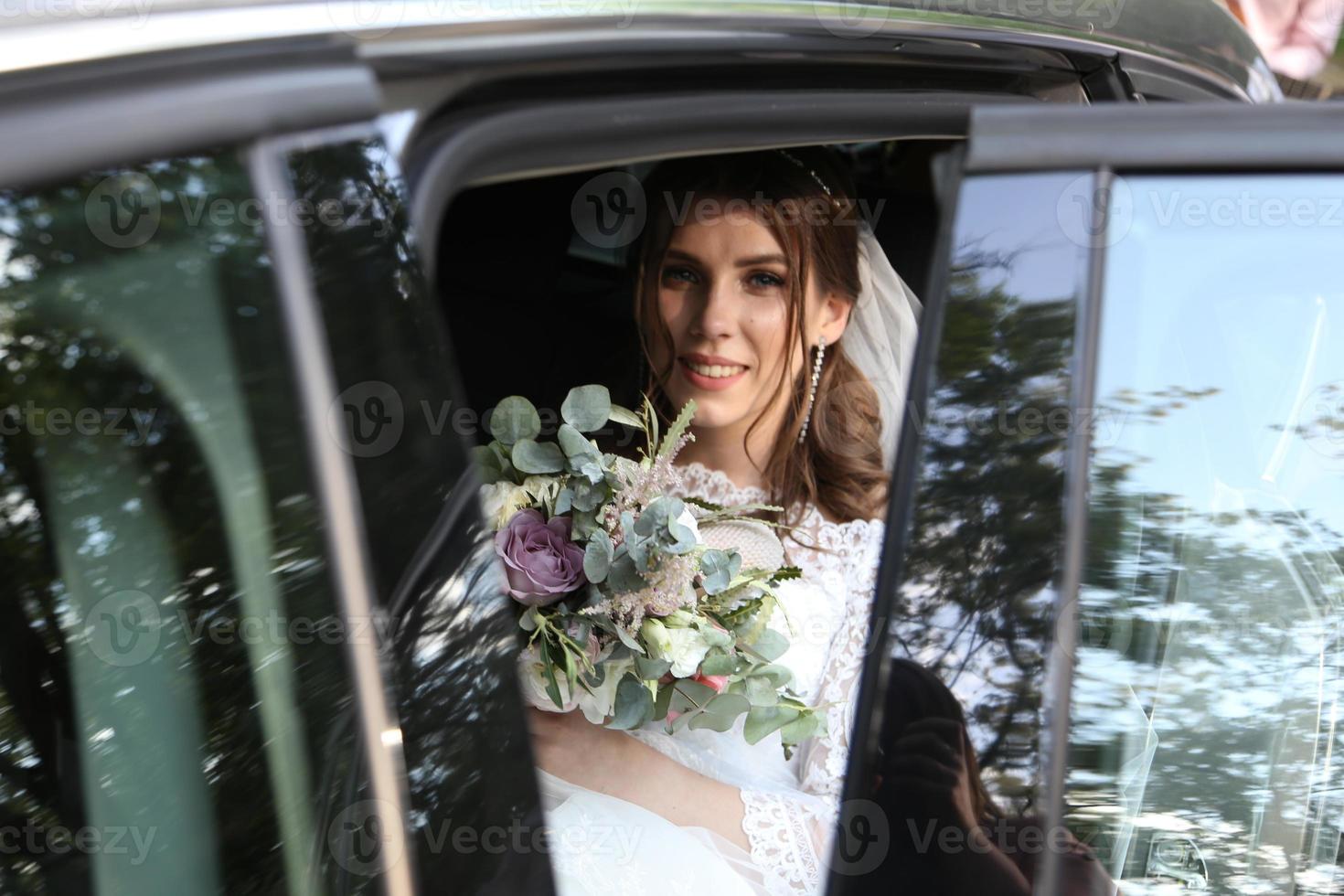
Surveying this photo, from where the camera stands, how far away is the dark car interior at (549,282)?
2.78 meters

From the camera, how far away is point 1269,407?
3.87ft

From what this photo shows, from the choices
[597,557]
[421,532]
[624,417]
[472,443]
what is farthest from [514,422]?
[421,532]

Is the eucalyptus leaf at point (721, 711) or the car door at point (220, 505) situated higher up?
the car door at point (220, 505)

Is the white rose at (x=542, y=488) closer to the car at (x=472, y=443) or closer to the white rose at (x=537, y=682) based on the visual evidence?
the white rose at (x=537, y=682)

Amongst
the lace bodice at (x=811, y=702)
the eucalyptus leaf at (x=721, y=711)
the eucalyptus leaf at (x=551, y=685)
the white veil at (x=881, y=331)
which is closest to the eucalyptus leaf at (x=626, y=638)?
the eucalyptus leaf at (x=551, y=685)

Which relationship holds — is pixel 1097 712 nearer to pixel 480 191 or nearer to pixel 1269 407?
pixel 1269 407

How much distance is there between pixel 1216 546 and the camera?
3.86 feet

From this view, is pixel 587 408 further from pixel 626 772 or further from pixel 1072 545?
pixel 1072 545

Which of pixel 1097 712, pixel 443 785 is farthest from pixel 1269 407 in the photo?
pixel 443 785

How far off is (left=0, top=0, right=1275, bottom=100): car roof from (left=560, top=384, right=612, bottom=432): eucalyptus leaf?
28.7 inches

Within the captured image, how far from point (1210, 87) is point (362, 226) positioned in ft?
5.05

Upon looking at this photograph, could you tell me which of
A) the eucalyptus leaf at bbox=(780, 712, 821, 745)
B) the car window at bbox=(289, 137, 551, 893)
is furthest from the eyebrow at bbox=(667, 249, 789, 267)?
the car window at bbox=(289, 137, 551, 893)

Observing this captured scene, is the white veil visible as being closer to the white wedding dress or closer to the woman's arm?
the white wedding dress

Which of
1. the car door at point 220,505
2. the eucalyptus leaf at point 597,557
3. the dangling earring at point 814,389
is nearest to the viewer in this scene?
the car door at point 220,505
